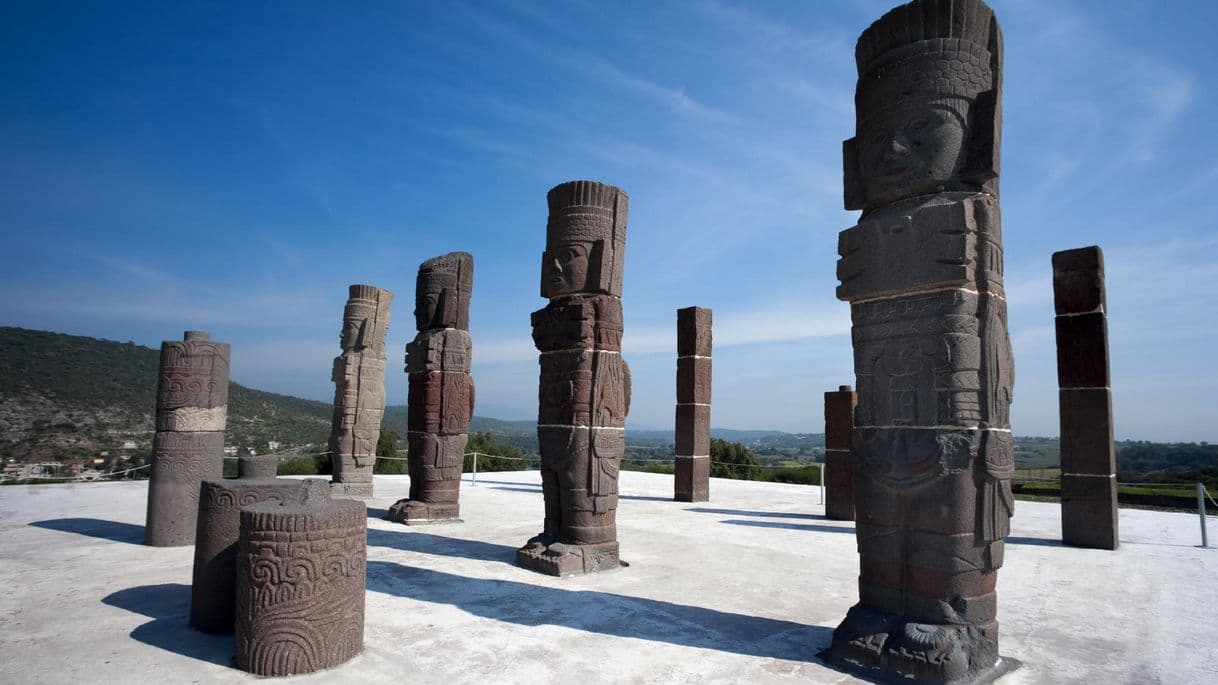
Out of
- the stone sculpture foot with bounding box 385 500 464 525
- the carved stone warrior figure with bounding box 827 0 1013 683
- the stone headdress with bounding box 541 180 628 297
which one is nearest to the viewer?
the carved stone warrior figure with bounding box 827 0 1013 683

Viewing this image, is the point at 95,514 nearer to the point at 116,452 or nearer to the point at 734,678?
the point at 734,678

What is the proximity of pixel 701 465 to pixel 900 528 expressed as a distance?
9354mm

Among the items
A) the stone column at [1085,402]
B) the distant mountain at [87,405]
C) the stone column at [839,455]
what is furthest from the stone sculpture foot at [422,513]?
the distant mountain at [87,405]

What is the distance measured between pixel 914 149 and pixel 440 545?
688 centimetres

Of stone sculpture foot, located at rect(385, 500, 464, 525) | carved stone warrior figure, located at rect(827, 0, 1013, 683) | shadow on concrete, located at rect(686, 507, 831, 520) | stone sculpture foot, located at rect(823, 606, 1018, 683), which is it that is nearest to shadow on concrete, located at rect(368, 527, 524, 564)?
stone sculpture foot, located at rect(385, 500, 464, 525)

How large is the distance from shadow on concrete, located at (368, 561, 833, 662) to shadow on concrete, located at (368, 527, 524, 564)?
105 centimetres

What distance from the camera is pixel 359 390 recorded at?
12.9 m

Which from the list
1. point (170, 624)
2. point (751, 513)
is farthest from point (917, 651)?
point (751, 513)

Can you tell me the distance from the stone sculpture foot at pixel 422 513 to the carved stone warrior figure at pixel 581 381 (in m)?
3.09

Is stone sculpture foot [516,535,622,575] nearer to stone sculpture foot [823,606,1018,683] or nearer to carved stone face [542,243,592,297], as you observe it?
carved stone face [542,243,592,297]

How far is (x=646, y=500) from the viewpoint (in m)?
13.6

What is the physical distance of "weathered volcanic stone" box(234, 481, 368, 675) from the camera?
12.9 feet

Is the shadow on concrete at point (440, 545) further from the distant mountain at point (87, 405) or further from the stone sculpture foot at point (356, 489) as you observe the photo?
the distant mountain at point (87, 405)

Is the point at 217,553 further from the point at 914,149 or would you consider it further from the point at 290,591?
the point at 914,149
